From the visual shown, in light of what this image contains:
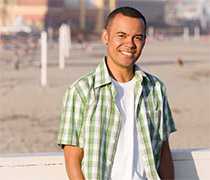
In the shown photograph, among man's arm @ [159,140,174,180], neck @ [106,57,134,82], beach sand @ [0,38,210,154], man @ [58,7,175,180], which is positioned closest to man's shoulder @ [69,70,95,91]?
man @ [58,7,175,180]

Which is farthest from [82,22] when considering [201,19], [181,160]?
[181,160]

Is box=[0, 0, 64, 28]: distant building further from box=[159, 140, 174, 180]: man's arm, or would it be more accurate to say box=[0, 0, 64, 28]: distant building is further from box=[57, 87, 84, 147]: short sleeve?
box=[57, 87, 84, 147]: short sleeve

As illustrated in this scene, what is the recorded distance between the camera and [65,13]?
230ft

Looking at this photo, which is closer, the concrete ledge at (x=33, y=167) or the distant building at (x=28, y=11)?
the concrete ledge at (x=33, y=167)

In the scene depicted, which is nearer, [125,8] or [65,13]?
[125,8]

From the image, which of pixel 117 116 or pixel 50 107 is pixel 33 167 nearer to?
pixel 117 116

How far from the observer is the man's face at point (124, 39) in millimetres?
2516

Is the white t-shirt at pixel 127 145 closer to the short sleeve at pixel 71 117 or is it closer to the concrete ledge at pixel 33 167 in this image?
the short sleeve at pixel 71 117

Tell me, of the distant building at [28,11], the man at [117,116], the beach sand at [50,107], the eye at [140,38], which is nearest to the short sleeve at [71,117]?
the man at [117,116]

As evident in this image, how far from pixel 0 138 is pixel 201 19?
279 ft

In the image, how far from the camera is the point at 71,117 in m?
2.43

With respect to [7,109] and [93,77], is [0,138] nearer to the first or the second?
[7,109]

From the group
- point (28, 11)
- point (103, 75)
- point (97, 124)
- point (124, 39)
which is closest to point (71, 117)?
point (97, 124)

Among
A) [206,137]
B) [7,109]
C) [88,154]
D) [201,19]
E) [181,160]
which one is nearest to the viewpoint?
[88,154]
